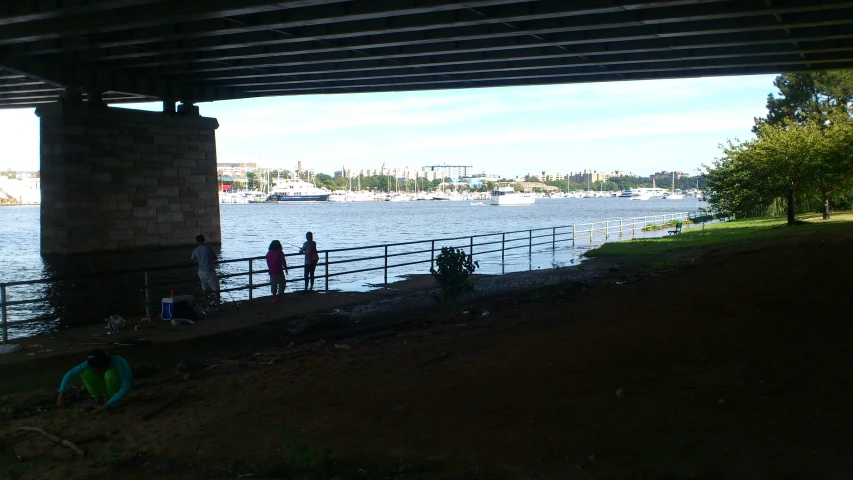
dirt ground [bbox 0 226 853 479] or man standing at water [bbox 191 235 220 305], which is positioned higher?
man standing at water [bbox 191 235 220 305]

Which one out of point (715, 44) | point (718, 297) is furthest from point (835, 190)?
point (718, 297)

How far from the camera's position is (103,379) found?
26.3 feet

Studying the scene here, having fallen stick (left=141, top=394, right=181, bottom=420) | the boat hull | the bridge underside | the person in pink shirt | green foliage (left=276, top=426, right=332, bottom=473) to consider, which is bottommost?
fallen stick (left=141, top=394, right=181, bottom=420)

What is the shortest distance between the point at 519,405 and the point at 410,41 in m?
19.4

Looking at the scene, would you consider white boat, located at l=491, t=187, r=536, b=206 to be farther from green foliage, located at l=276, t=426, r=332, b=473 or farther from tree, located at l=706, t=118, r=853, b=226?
green foliage, located at l=276, t=426, r=332, b=473

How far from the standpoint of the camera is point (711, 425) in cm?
569

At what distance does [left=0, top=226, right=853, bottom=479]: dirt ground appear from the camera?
5.46 m

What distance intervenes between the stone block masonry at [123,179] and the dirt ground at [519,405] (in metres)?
28.0

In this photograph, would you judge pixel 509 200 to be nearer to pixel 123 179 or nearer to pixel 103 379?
pixel 123 179

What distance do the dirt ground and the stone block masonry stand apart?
28010 millimetres

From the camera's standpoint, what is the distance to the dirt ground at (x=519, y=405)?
17.9ft

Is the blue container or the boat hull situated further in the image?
the boat hull

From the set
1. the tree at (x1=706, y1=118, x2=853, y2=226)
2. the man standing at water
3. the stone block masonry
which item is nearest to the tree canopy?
the tree at (x1=706, y1=118, x2=853, y2=226)

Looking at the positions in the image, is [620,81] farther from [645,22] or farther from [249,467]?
[249,467]
